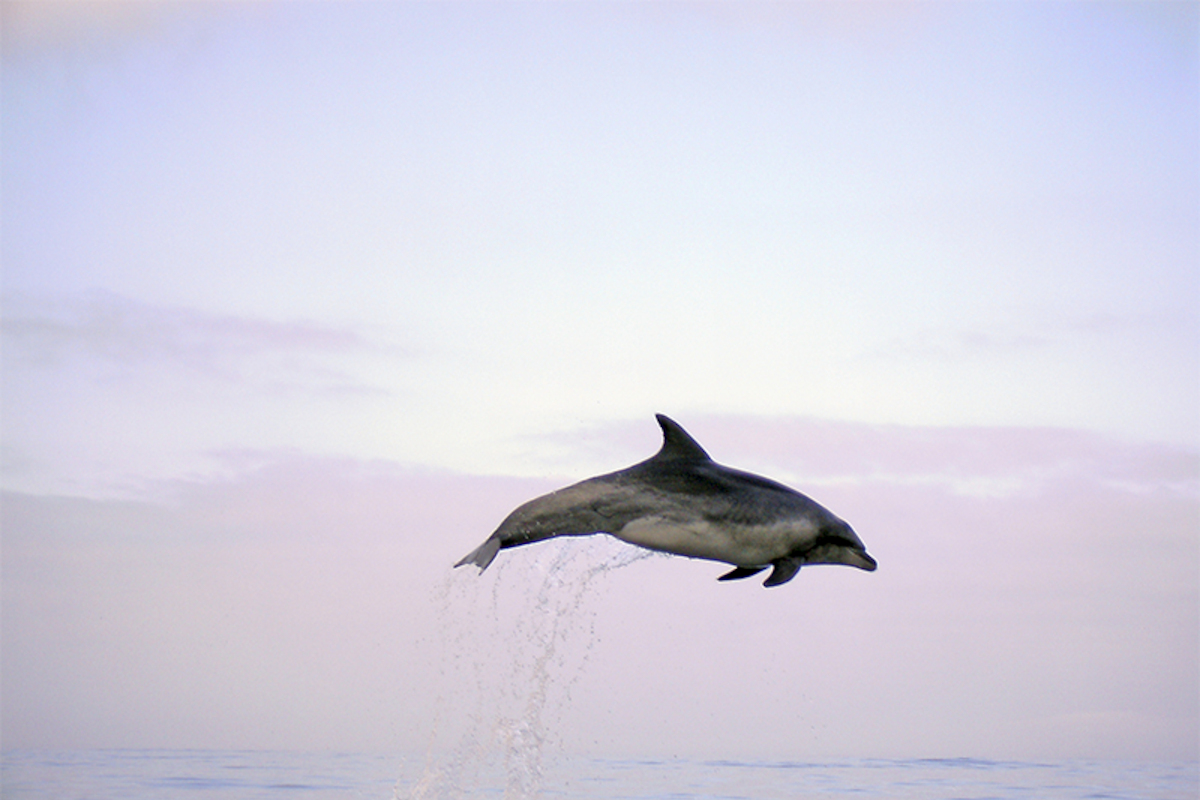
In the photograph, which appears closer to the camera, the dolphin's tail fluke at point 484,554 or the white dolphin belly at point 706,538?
the dolphin's tail fluke at point 484,554

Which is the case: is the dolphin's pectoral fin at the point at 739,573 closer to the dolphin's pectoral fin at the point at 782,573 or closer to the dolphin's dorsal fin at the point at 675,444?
the dolphin's pectoral fin at the point at 782,573

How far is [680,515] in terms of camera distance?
10.9m

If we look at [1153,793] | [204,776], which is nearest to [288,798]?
[204,776]

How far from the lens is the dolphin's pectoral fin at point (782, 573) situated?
11.3 metres

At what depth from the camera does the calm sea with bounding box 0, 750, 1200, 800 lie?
87.5 feet

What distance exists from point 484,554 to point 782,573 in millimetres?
2945

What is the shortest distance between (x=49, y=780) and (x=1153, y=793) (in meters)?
27.9

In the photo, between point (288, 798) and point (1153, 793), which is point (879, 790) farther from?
point (288, 798)

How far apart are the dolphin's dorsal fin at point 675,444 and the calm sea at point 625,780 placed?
12.1m

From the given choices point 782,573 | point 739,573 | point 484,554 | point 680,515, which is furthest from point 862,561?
point 484,554

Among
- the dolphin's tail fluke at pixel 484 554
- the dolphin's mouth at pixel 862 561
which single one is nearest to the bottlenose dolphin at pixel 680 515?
the dolphin's tail fluke at pixel 484 554

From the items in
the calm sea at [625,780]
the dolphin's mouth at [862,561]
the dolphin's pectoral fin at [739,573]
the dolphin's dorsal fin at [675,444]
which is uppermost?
the dolphin's dorsal fin at [675,444]

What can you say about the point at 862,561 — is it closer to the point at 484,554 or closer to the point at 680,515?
the point at 680,515

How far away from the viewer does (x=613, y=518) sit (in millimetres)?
10914
